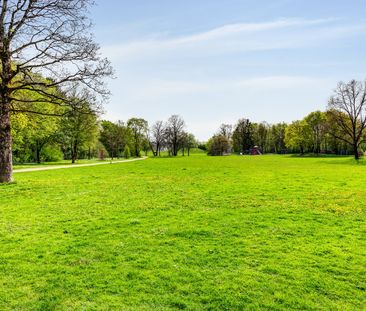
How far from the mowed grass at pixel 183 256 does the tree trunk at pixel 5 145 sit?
5.97 meters

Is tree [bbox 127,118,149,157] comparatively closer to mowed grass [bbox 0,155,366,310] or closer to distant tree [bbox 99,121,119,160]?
distant tree [bbox 99,121,119,160]

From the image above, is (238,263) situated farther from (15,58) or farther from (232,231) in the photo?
(15,58)

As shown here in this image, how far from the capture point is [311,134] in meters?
101

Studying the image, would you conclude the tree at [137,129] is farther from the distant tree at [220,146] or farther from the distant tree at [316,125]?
the distant tree at [316,125]

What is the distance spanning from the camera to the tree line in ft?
193

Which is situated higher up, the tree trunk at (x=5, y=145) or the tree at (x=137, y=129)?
the tree at (x=137, y=129)

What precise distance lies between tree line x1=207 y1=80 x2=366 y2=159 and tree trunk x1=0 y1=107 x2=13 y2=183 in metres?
53.8

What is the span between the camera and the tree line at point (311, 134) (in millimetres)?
58906

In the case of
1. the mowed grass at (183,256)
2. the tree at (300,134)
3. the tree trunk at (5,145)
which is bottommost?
the mowed grass at (183,256)

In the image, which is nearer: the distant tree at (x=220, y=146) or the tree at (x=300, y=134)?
the tree at (x=300, y=134)

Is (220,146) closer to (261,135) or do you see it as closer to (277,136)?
(261,135)

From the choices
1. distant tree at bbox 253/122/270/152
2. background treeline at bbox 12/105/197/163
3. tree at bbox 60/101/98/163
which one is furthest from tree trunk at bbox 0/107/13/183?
distant tree at bbox 253/122/270/152

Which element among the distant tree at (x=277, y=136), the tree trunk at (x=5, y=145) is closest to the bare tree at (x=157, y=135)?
the distant tree at (x=277, y=136)

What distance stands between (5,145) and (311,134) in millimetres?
99352
